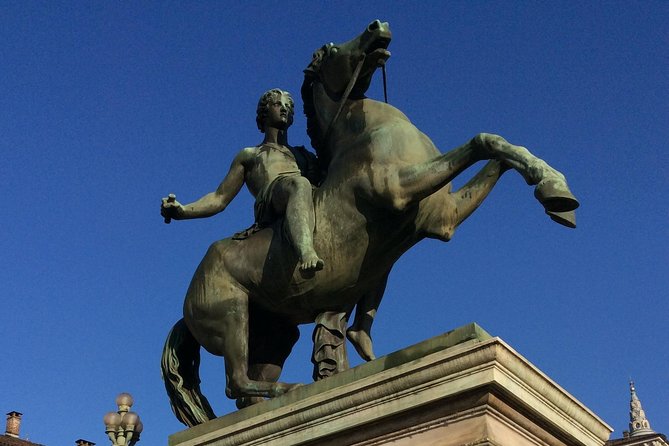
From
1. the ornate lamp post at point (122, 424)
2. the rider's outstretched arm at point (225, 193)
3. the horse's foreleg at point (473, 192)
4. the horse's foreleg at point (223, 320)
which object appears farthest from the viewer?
the ornate lamp post at point (122, 424)

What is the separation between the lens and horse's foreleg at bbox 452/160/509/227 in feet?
21.3

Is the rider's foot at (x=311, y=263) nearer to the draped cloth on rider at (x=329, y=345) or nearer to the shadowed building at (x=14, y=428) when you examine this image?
the draped cloth on rider at (x=329, y=345)

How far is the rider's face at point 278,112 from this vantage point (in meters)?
7.82

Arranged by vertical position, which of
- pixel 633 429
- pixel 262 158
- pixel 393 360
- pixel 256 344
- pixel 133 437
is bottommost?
pixel 393 360

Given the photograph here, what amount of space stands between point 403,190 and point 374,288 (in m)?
1.03

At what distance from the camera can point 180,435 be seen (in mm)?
6645

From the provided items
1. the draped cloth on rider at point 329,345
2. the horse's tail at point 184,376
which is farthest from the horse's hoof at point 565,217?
the horse's tail at point 184,376

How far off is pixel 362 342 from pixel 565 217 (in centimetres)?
192

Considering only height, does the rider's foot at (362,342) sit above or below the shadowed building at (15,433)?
below

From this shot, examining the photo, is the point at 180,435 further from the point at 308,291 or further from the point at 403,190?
the point at 403,190

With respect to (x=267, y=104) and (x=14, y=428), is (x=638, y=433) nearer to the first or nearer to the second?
(x=14, y=428)

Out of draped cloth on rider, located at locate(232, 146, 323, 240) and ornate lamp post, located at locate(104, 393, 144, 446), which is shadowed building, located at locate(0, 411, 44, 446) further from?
draped cloth on rider, located at locate(232, 146, 323, 240)

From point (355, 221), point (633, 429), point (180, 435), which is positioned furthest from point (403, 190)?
point (633, 429)

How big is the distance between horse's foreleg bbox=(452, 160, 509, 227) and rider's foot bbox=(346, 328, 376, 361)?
1102mm
